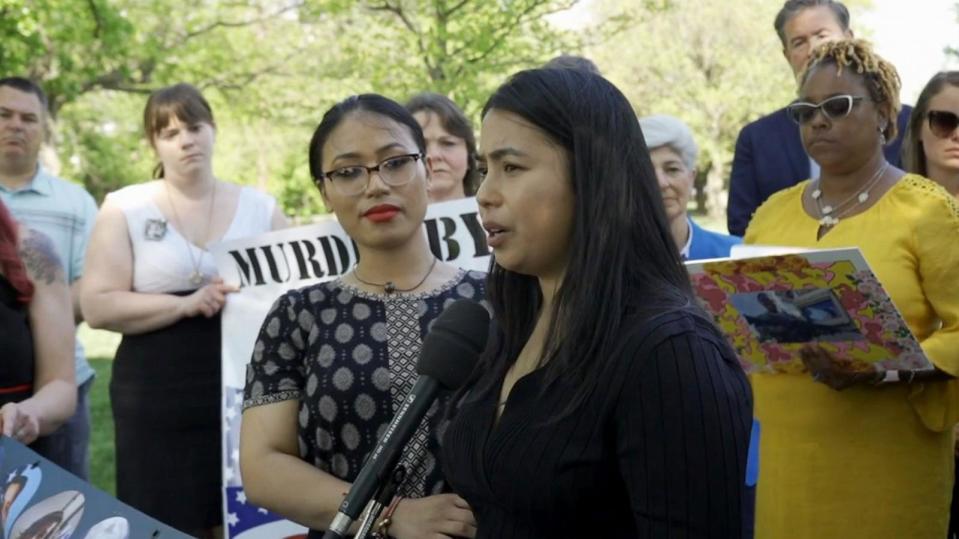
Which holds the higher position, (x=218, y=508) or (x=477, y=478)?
(x=477, y=478)

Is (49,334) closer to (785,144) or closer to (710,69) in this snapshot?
(785,144)

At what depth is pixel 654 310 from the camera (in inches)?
80.7

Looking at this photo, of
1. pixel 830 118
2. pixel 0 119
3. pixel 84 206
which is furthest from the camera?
pixel 84 206

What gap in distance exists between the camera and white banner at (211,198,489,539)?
4.54 m

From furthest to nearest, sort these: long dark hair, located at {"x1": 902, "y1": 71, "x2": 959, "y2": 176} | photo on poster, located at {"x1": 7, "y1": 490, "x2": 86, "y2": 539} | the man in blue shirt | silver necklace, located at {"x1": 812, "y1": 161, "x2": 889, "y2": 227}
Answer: the man in blue shirt < long dark hair, located at {"x1": 902, "y1": 71, "x2": 959, "y2": 176} < silver necklace, located at {"x1": 812, "y1": 161, "x2": 889, "y2": 227} < photo on poster, located at {"x1": 7, "y1": 490, "x2": 86, "y2": 539}

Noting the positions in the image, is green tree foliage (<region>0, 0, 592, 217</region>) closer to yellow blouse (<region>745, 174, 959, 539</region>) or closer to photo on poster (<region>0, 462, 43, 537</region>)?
photo on poster (<region>0, 462, 43, 537</region>)

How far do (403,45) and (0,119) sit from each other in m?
4.40

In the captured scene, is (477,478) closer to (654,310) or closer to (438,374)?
(438,374)

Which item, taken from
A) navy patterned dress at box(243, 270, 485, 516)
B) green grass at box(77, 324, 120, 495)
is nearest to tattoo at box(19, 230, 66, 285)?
navy patterned dress at box(243, 270, 485, 516)

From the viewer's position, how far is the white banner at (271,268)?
454cm

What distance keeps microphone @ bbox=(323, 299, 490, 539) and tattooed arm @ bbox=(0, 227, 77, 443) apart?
195cm

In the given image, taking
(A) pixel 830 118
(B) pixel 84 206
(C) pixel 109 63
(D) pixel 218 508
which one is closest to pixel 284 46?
Answer: (C) pixel 109 63

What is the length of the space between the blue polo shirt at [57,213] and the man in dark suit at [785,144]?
10.6 ft

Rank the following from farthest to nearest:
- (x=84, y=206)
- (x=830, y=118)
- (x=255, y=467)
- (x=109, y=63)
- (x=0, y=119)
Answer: (x=109, y=63) → (x=84, y=206) → (x=0, y=119) → (x=830, y=118) → (x=255, y=467)
